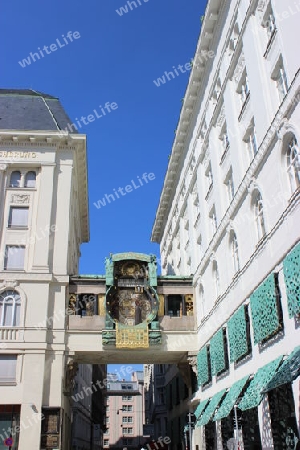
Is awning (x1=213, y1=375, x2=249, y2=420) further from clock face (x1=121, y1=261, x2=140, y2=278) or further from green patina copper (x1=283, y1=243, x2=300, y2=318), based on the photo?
clock face (x1=121, y1=261, x2=140, y2=278)

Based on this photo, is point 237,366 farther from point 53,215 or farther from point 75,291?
point 53,215

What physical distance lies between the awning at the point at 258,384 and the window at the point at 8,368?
53.0 feet

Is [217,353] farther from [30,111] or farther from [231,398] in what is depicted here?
[30,111]

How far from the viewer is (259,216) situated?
74.1 ft

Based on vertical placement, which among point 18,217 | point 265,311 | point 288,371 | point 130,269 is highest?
point 18,217

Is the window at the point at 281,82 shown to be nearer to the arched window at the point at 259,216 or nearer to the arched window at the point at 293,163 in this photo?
the arched window at the point at 293,163

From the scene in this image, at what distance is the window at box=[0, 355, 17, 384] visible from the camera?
3002cm

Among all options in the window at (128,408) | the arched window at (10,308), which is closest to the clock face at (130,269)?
the arched window at (10,308)

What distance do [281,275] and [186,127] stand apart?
2209 cm

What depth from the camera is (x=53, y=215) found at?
1393 inches

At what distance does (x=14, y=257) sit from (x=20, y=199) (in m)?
4.61

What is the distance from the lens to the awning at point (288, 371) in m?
15.1

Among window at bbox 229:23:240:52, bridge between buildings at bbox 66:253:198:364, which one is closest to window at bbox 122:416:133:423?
bridge between buildings at bbox 66:253:198:364

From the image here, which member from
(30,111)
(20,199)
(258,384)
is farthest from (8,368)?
(30,111)
